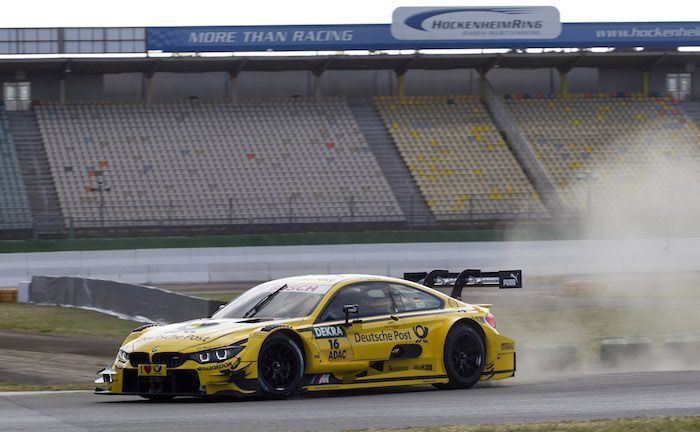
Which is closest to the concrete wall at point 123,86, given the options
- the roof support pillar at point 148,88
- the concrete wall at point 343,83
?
the concrete wall at point 343,83

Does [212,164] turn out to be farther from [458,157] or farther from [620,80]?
[620,80]

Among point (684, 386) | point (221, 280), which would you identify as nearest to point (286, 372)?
point (684, 386)

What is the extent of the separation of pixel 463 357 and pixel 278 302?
1903 mm

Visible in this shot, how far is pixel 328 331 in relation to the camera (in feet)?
33.7

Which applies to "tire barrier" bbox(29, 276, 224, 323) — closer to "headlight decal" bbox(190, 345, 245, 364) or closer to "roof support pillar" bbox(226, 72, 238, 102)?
"headlight decal" bbox(190, 345, 245, 364)

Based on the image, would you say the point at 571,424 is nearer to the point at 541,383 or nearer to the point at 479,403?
the point at 479,403

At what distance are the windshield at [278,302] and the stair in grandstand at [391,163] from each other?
25172 millimetres

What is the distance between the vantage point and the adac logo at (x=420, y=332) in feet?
35.5

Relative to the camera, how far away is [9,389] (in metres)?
11.2

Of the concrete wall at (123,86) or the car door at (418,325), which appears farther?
the concrete wall at (123,86)

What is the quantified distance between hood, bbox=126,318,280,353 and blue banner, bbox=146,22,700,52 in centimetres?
3092

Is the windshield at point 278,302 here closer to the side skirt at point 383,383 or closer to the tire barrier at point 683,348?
the side skirt at point 383,383

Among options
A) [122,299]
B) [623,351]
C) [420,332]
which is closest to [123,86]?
[122,299]

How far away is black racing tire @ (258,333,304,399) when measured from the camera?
9672mm
